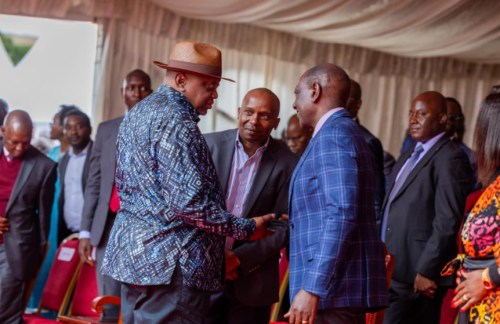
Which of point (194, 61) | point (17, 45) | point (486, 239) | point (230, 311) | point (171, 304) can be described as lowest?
point (230, 311)

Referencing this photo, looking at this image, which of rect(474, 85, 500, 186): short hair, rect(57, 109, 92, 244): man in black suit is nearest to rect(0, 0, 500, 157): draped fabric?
rect(57, 109, 92, 244): man in black suit

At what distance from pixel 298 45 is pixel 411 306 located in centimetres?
453

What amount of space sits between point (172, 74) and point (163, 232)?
0.71 metres

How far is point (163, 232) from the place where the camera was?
274cm

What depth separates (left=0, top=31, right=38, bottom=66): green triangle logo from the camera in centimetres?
722

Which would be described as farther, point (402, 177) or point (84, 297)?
A: point (84, 297)

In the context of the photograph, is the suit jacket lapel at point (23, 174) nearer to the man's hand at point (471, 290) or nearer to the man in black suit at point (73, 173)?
the man in black suit at point (73, 173)

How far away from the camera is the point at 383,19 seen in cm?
620

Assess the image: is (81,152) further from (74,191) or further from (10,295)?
(10,295)

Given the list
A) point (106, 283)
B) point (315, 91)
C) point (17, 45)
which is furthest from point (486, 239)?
point (17, 45)

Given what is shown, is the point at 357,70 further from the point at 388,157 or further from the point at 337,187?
the point at 337,187

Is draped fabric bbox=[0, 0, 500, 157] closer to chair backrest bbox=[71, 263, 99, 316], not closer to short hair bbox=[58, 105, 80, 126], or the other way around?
short hair bbox=[58, 105, 80, 126]

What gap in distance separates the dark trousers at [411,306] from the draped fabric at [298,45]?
2.44m

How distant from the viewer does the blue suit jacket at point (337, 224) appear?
2.62m
